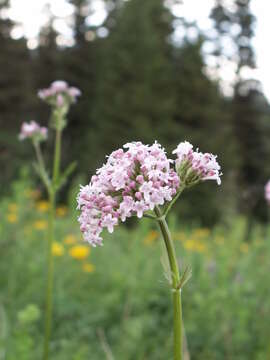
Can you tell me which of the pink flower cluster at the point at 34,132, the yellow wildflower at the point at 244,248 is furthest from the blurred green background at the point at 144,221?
the pink flower cluster at the point at 34,132

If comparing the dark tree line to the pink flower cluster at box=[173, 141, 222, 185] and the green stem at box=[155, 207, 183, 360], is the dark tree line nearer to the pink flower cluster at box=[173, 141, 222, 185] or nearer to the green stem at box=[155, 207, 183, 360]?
the pink flower cluster at box=[173, 141, 222, 185]

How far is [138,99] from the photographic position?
18406mm

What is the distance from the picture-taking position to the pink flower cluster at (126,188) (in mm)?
1503

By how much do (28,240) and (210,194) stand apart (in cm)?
1204

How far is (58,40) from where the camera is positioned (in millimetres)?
27359

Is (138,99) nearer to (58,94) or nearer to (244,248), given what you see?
(244,248)

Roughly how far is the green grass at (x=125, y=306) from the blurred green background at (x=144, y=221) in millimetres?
15

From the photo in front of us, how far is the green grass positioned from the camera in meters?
3.26

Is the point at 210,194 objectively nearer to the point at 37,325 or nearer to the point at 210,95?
the point at 210,95

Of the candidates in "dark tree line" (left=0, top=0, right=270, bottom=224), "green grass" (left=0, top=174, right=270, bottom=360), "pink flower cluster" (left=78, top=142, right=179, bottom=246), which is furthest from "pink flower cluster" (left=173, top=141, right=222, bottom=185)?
"dark tree line" (left=0, top=0, right=270, bottom=224)

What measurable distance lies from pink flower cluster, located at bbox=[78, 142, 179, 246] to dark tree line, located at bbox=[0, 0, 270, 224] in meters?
12.5

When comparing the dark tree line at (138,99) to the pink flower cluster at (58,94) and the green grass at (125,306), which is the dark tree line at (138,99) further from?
the pink flower cluster at (58,94)

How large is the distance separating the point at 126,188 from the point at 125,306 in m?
2.49

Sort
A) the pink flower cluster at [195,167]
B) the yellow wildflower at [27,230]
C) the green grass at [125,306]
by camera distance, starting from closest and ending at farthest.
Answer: the pink flower cluster at [195,167]
the green grass at [125,306]
the yellow wildflower at [27,230]
